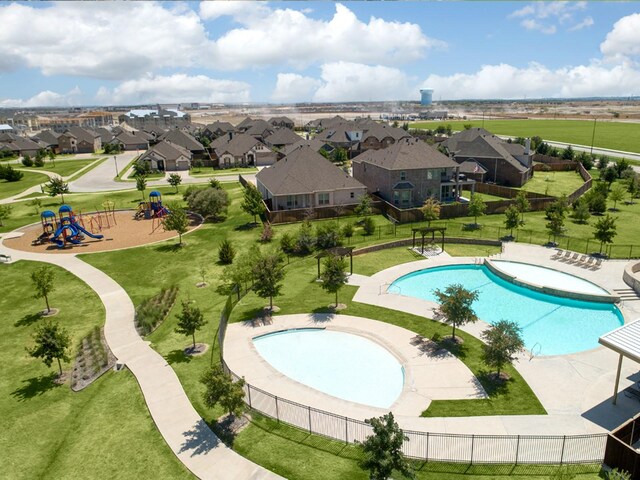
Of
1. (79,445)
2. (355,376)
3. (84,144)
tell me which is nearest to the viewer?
(79,445)

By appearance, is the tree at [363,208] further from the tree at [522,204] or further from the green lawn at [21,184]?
the green lawn at [21,184]

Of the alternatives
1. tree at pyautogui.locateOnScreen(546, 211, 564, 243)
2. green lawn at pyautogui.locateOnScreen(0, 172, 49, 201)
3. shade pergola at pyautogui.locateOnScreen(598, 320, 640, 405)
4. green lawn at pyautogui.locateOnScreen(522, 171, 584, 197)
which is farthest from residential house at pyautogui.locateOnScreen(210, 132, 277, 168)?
shade pergola at pyautogui.locateOnScreen(598, 320, 640, 405)

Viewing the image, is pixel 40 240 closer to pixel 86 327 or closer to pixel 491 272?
pixel 86 327

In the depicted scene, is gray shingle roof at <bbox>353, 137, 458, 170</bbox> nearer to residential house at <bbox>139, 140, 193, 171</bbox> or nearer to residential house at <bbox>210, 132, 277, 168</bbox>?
residential house at <bbox>210, 132, 277, 168</bbox>

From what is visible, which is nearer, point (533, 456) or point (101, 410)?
point (533, 456)

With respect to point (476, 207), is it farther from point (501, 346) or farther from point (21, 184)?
point (21, 184)

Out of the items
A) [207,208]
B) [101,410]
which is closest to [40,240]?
[207,208]

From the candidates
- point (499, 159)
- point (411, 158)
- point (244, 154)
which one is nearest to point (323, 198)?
point (411, 158)
